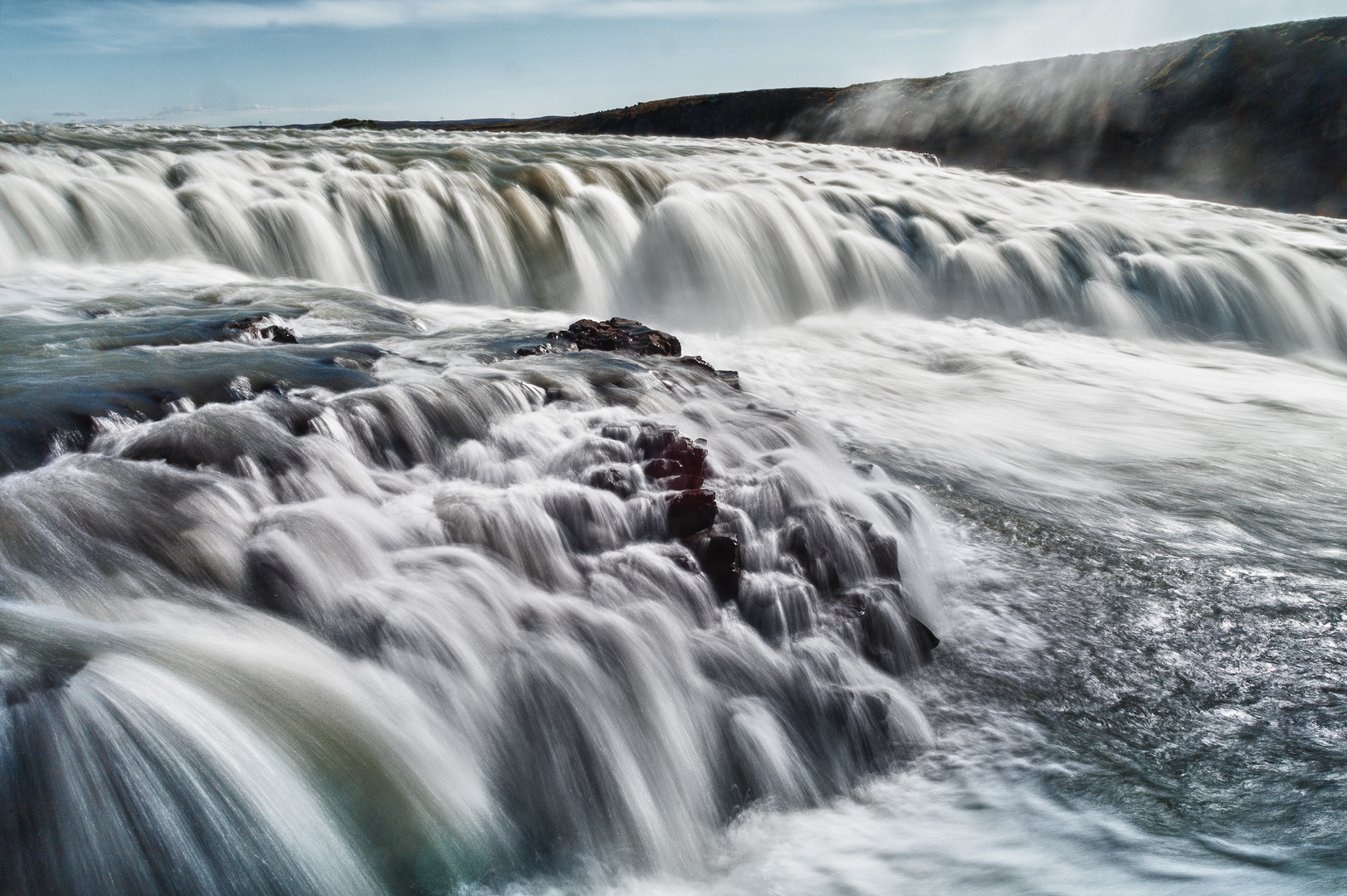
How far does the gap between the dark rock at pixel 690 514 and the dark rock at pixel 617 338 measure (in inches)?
89.0

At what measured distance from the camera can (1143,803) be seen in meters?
2.93

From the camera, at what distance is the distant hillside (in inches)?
872

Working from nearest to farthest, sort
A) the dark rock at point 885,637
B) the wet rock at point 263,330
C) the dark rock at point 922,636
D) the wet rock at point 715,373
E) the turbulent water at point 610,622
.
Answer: the turbulent water at point 610,622 < the dark rock at point 885,637 < the dark rock at point 922,636 < the wet rock at point 263,330 < the wet rock at point 715,373

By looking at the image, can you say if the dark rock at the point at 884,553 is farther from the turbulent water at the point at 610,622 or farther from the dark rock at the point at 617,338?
the dark rock at the point at 617,338

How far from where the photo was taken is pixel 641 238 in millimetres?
10812

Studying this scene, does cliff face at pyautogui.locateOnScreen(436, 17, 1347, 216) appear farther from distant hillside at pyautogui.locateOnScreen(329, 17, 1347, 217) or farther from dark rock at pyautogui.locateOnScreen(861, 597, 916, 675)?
dark rock at pyautogui.locateOnScreen(861, 597, 916, 675)

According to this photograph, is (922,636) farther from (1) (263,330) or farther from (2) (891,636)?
(1) (263,330)

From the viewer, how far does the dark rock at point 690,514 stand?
3949 mm

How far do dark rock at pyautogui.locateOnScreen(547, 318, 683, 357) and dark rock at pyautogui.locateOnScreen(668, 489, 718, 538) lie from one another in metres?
2.26

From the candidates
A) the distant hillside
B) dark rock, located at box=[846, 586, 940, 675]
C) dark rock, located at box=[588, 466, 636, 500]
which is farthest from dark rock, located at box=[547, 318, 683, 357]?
the distant hillside

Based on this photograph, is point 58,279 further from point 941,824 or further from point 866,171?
point 866,171

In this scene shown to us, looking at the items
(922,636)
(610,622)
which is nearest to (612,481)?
(610,622)

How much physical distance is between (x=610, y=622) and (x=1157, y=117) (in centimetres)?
2873

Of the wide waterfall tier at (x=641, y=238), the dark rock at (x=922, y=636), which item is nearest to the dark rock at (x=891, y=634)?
the dark rock at (x=922, y=636)
